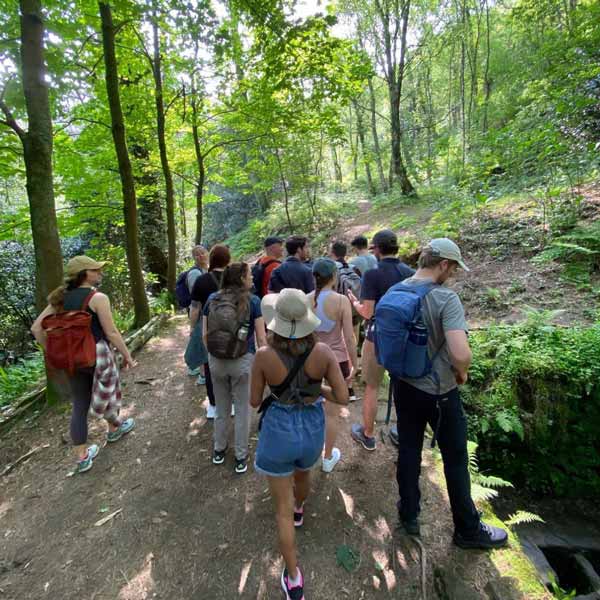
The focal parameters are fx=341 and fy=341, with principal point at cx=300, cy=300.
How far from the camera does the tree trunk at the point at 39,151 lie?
4.64 meters

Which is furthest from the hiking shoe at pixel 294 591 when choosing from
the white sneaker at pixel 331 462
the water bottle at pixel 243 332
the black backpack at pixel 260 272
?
the black backpack at pixel 260 272

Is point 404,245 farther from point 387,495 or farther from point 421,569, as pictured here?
point 421,569

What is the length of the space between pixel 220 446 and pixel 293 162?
14.1m

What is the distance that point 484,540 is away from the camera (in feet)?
9.00

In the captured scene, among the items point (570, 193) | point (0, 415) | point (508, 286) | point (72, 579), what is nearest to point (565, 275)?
point (508, 286)

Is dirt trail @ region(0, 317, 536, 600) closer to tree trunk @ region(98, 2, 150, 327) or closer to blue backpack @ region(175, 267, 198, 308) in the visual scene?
blue backpack @ region(175, 267, 198, 308)

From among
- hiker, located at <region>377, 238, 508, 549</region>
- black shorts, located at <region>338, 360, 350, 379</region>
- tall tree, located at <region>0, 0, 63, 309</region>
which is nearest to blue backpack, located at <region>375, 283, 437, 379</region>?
hiker, located at <region>377, 238, 508, 549</region>

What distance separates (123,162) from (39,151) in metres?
2.81

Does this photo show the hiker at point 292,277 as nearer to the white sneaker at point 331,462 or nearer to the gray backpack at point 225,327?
the gray backpack at point 225,327

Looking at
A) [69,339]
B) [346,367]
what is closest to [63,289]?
[69,339]

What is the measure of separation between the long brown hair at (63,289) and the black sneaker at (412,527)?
3.90m

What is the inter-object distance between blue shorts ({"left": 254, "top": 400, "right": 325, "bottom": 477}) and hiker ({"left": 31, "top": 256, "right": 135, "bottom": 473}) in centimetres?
225

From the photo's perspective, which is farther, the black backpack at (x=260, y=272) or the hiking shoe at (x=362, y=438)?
the black backpack at (x=260, y=272)

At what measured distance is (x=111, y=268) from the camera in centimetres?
1144
